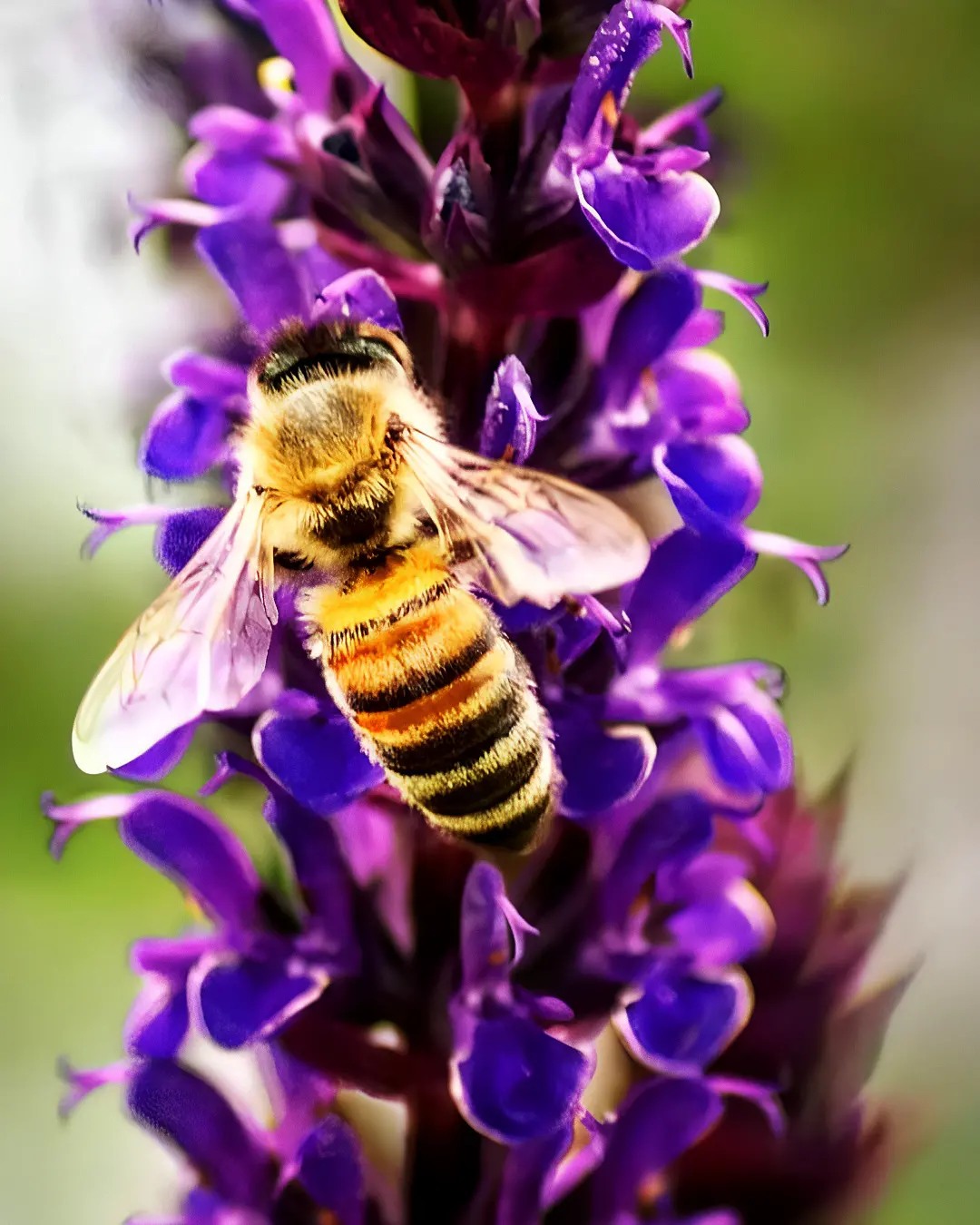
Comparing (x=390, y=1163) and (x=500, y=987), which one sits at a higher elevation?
(x=500, y=987)

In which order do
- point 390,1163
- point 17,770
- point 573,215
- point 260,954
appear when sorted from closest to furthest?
point 573,215
point 260,954
point 390,1163
point 17,770

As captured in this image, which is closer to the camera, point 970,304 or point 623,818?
point 623,818

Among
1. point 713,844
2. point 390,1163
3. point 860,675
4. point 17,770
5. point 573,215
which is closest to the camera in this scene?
point 573,215

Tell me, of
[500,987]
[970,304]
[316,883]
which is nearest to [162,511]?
[316,883]

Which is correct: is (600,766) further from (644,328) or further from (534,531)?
(644,328)

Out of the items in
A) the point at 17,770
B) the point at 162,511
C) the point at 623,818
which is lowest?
the point at 17,770

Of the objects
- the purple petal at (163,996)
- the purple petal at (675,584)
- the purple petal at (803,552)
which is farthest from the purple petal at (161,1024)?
the purple petal at (803,552)

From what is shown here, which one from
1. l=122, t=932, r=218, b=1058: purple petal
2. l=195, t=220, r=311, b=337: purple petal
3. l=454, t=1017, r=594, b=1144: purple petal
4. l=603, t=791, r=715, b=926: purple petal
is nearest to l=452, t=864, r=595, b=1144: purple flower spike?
l=454, t=1017, r=594, b=1144: purple petal

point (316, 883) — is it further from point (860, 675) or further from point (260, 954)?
point (860, 675)

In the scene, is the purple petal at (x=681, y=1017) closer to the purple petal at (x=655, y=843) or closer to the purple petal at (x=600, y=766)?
the purple petal at (x=655, y=843)
